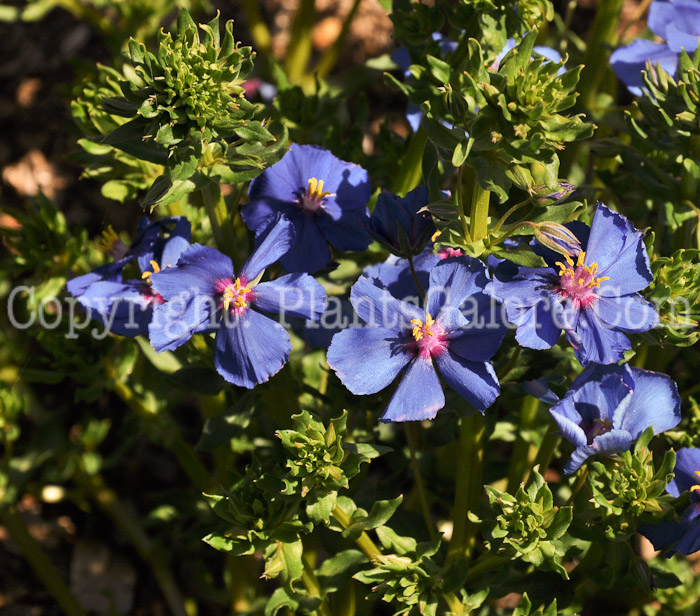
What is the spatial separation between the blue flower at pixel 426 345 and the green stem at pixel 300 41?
2.49 meters

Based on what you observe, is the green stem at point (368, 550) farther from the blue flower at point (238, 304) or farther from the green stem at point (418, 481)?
the blue flower at point (238, 304)

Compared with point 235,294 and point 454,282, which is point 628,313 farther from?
point 235,294

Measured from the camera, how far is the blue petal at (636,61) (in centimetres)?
310

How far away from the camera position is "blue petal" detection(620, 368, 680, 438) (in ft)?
8.19

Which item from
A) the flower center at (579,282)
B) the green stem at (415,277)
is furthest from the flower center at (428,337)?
the flower center at (579,282)

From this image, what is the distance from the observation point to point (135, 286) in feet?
8.52

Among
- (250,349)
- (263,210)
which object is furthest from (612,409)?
(263,210)

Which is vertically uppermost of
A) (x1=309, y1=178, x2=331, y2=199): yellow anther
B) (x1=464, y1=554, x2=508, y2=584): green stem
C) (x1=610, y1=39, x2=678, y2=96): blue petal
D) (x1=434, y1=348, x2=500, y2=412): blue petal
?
(x1=610, y1=39, x2=678, y2=96): blue petal

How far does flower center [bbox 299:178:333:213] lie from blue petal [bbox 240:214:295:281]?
33 centimetres

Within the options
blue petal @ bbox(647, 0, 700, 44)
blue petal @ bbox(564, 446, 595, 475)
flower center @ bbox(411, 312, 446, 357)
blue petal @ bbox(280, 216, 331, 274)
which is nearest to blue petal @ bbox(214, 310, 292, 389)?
blue petal @ bbox(280, 216, 331, 274)

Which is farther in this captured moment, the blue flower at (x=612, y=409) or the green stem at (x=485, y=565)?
the green stem at (x=485, y=565)

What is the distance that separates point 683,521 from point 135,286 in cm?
169

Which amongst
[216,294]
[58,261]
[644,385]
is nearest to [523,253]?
[644,385]

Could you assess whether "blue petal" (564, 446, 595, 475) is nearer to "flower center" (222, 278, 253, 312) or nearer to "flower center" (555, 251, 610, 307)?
"flower center" (555, 251, 610, 307)
